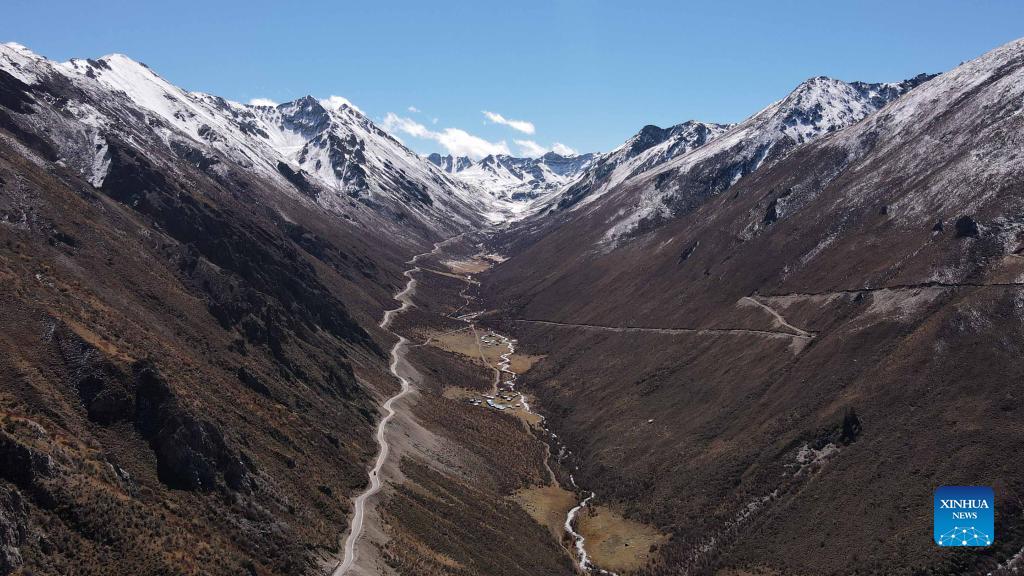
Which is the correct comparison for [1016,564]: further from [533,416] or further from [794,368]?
[533,416]

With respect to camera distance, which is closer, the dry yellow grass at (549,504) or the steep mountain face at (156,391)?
the steep mountain face at (156,391)

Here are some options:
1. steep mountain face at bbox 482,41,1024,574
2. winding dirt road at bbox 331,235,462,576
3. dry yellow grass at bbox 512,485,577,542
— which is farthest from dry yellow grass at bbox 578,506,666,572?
winding dirt road at bbox 331,235,462,576

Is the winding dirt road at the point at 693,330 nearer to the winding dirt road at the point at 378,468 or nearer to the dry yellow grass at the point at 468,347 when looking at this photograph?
the dry yellow grass at the point at 468,347

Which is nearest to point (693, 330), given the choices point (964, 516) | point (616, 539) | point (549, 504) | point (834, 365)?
point (834, 365)

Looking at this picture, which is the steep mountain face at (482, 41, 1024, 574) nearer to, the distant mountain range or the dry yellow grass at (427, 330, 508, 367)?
the distant mountain range

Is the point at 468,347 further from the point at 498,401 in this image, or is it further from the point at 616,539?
the point at 616,539

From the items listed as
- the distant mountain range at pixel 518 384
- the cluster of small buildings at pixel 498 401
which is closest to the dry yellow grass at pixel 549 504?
the distant mountain range at pixel 518 384
